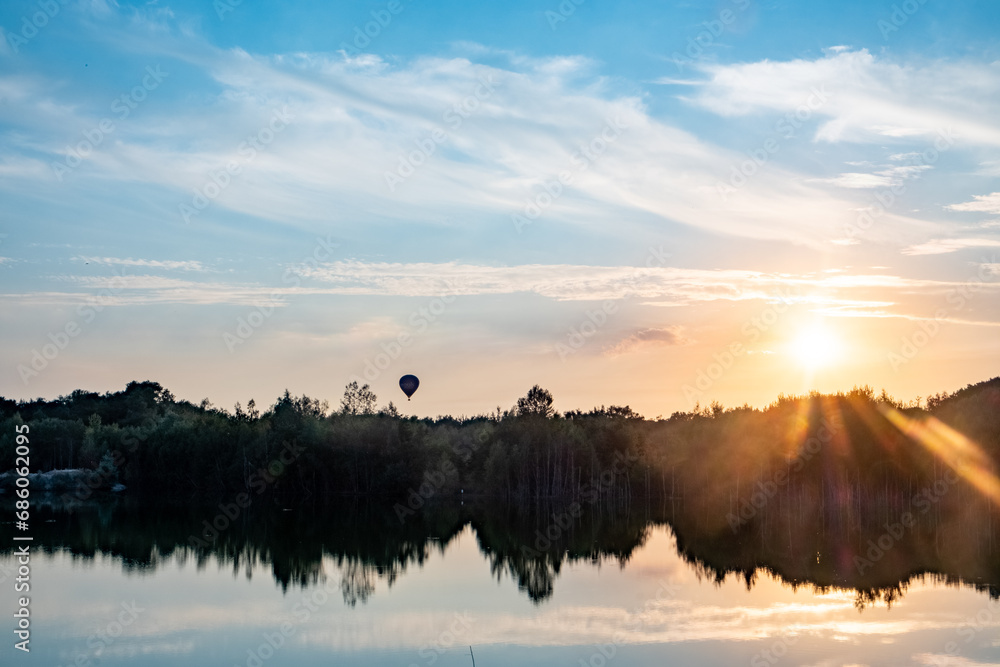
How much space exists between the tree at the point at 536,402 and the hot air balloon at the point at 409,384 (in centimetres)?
1902

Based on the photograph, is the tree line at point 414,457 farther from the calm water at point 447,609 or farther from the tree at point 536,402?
the calm water at point 447,609

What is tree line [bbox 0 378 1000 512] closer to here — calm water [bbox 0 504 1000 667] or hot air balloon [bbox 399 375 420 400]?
hot air balloon [bbox 399 375 420 400]

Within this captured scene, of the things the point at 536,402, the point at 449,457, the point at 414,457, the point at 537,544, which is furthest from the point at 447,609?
the point at 536,402

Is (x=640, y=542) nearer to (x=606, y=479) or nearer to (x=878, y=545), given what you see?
(x=878, y=545)

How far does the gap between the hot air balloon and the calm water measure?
30676 mm

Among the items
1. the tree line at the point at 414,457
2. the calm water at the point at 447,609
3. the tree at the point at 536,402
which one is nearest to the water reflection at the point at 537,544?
the calm water at the point at 447,609

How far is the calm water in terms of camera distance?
632 inches

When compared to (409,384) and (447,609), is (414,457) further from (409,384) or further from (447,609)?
(447,609)

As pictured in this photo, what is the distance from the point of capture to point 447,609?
21125 mm

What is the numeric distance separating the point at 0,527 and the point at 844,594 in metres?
32.3

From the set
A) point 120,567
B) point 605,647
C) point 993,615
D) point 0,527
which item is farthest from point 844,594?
point 0,527

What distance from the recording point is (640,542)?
121ft

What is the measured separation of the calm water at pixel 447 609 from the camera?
52.6ft

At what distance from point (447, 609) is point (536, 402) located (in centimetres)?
6361
